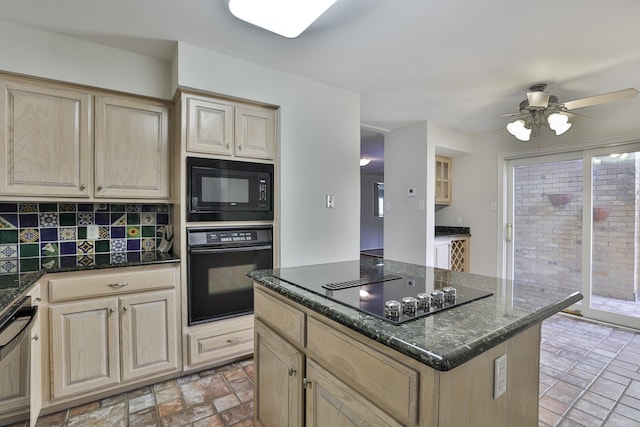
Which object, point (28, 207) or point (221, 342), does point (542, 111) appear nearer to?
point (221, 342)

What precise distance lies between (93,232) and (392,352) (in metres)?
2.48

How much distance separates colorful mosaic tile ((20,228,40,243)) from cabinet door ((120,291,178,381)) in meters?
0.84

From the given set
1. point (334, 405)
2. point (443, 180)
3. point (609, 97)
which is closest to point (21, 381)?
point (334, 405)

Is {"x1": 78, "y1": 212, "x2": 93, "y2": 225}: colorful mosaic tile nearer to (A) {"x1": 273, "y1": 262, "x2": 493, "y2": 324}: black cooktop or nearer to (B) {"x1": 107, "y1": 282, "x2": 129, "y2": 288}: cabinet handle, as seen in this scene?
(B) {"x1": 107, "y1": 282, "x2": 129, "y2": 288}: cabinet handle

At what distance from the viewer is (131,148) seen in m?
2.28

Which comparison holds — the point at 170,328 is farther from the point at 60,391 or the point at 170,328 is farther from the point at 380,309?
the point at 380,309

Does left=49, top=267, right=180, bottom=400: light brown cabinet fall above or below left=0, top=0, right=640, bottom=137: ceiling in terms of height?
below

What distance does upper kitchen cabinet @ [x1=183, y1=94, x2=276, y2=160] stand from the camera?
224 cm

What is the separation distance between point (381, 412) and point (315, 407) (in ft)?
1.18

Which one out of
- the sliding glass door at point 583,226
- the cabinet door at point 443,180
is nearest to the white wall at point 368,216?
the cabinet door at point 443,180

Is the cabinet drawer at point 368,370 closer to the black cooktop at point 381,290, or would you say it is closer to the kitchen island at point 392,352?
the kitchen island at point 392,352

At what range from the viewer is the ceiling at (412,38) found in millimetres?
1755

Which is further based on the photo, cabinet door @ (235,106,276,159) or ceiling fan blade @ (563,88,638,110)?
cabinet door @ (235,106,276,159)

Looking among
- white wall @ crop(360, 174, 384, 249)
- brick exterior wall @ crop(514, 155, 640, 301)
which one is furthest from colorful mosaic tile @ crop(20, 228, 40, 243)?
white wall @ crop(360, 174, 384, 249)
